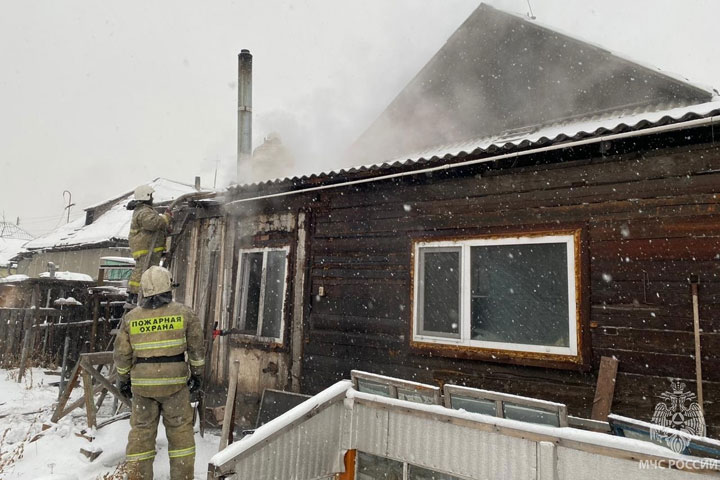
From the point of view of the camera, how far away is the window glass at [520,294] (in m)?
4.43

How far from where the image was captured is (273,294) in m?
6.96

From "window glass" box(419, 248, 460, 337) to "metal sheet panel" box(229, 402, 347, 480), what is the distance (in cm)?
201

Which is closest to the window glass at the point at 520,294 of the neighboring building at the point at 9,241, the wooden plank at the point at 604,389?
the wooden plank at the point at 604,389

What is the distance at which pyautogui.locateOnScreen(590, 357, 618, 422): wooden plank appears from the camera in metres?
3.84

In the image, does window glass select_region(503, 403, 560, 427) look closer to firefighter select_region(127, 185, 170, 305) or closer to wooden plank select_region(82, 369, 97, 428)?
firefighter select_region(127, 185, 170, 305)

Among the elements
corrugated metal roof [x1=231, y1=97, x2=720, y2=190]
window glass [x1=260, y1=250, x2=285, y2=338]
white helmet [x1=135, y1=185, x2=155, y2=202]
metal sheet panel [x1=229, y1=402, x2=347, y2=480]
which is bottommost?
metal sheet panel [x1=229, y1=402, x2=347, y2=480]

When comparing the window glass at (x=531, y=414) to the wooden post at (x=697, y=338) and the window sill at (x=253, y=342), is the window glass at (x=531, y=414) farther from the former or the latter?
the window sill at (x=253, y=342)

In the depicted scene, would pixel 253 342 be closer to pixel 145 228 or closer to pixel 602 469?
pixel 145 228

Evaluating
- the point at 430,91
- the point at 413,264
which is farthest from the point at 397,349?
the point at 430,91

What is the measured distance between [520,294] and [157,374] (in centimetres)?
398

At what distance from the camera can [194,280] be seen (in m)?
7.74

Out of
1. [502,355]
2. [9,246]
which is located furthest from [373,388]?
[9,246]

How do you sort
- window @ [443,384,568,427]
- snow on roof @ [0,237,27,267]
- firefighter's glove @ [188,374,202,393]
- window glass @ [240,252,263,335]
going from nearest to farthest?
window @ [443,384,568,427], firefighter's glove @ [188,374,202,393], window glass @ [240,252,263,335], snow on roof @ [0,237,27,267]

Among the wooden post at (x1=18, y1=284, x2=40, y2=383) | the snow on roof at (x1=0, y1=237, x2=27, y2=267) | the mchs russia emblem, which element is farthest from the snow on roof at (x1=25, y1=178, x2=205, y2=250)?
Result: the snow on roof at (x1=0, y1=237, x2=27, y2=267)
